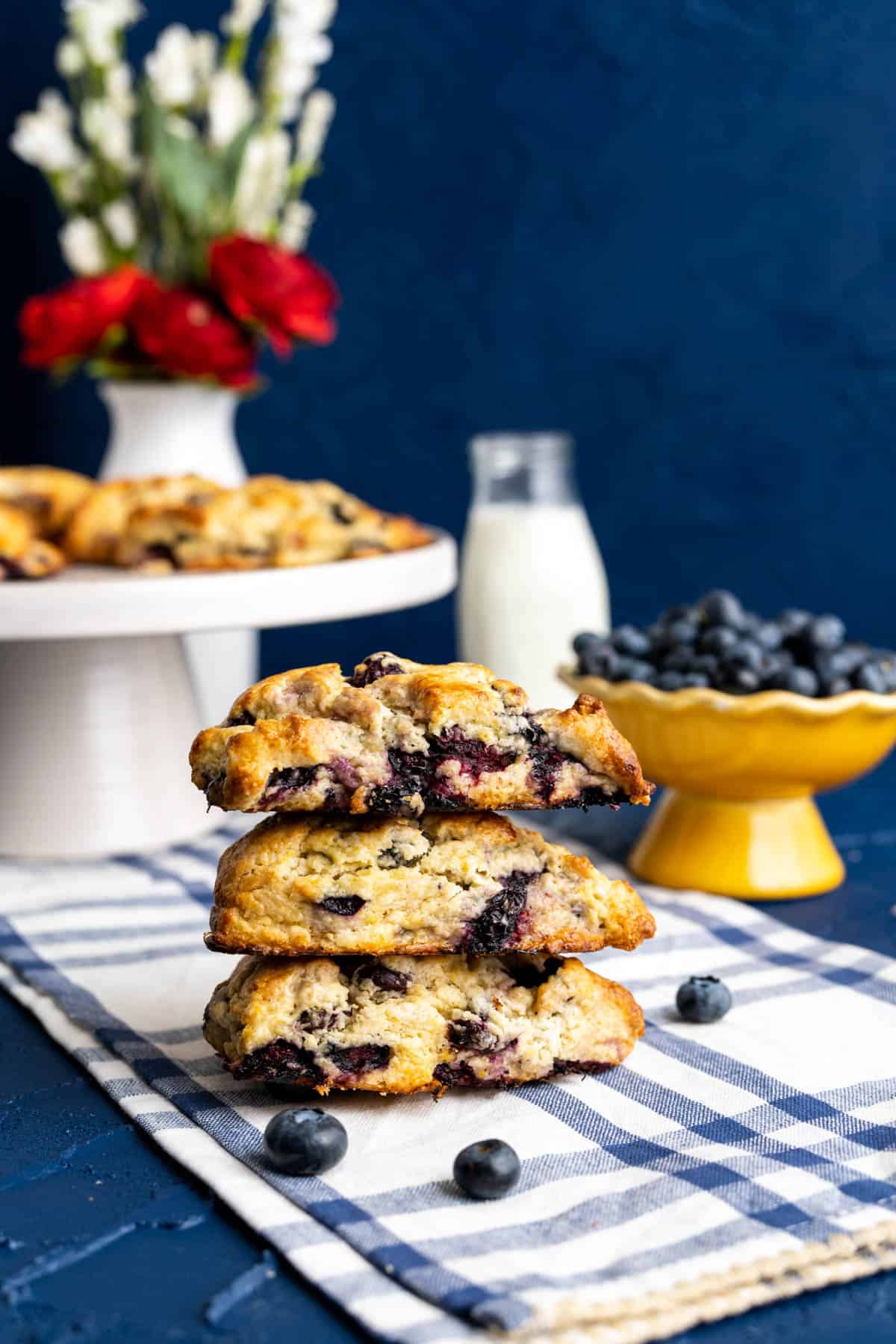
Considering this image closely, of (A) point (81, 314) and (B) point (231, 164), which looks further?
(B) point (231, 164)

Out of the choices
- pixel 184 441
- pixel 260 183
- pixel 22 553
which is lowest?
pixel 22 553

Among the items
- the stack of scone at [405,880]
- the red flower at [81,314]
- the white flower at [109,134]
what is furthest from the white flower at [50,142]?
the stack of scone at [405,880]

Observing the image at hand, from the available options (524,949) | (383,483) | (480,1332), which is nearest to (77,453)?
(383,483)

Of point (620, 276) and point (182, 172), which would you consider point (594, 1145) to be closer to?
point (182, 172)

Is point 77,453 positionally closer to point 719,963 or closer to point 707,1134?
point 719,963

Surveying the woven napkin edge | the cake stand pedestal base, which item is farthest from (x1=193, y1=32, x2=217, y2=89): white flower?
the woven napkin edge

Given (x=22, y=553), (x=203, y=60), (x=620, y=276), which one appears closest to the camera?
(x=22, y=553)

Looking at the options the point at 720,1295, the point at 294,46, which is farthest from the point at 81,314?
the point at 720,1295

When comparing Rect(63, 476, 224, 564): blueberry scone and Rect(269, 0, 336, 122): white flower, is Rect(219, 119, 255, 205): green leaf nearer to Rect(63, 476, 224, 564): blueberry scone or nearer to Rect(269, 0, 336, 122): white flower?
Rect(269, 0, 336, 122): white flower
